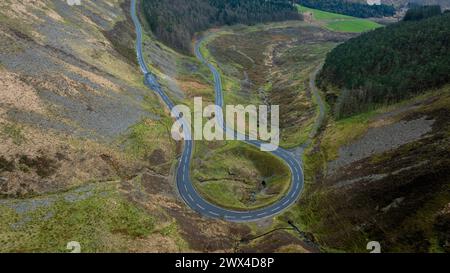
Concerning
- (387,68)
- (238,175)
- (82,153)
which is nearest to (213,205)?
(238,175)

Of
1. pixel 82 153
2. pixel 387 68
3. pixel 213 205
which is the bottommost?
pixel 213 205

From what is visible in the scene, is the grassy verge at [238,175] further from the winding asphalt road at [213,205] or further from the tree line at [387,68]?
the tree line at [387,68]

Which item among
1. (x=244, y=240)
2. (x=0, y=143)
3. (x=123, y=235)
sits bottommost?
(x=244, y=240)

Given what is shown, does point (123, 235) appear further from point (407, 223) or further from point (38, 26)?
point (38, 26)

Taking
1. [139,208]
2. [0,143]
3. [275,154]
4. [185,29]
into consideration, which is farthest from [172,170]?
[185,29]

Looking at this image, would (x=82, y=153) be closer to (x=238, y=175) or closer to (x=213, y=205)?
(x=213, y=205)

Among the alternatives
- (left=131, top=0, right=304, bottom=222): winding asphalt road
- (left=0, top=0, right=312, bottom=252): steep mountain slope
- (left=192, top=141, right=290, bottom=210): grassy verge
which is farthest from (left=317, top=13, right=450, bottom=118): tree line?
(left=0, top=0, right=312, bottom=252): steep mountain slope

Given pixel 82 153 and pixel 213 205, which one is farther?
pixel 213 205

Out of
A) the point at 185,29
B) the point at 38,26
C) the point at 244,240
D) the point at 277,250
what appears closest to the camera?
the point at 277,250
